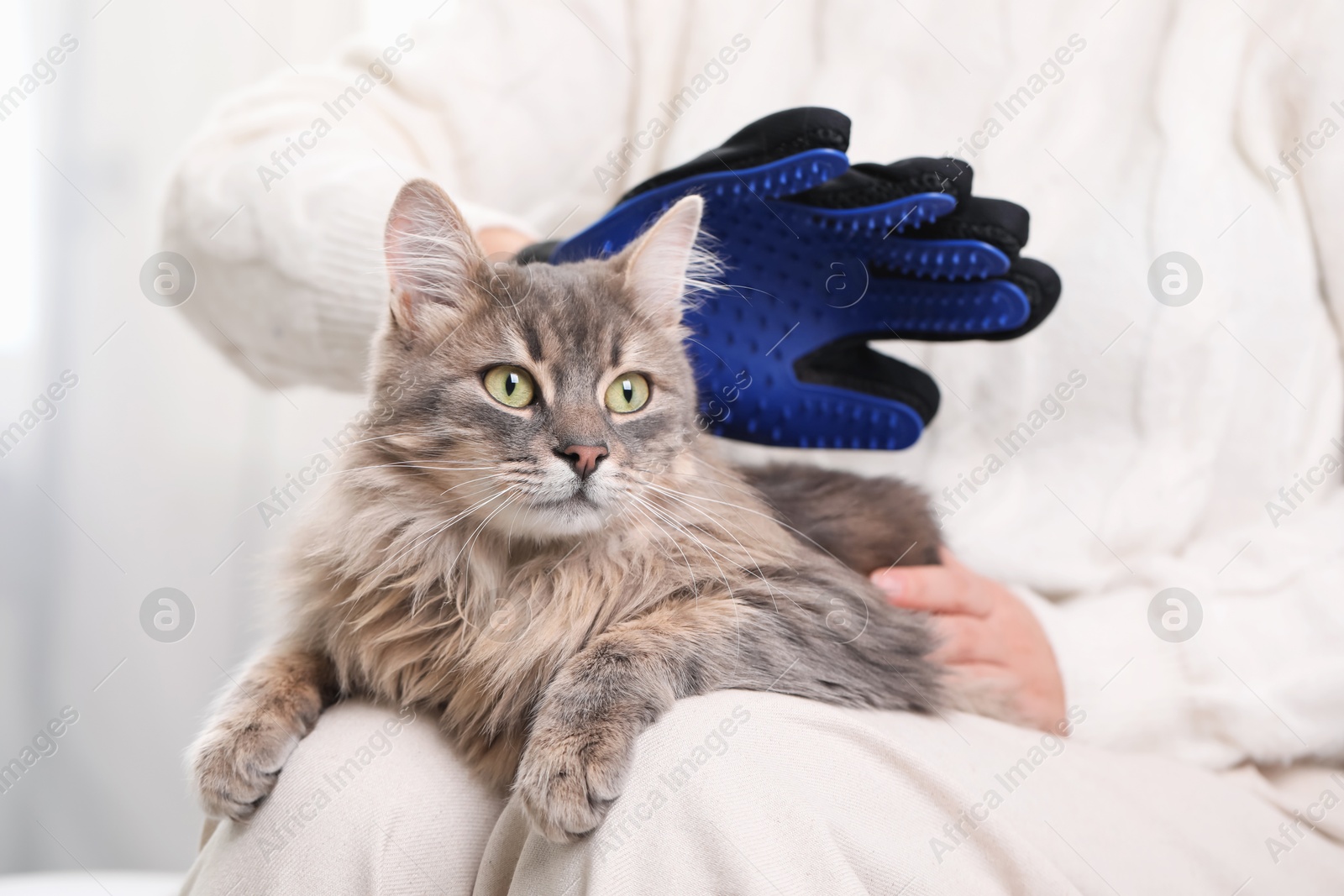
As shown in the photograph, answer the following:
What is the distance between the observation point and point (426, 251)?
1.21 m

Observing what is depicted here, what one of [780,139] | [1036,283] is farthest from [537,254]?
[1036,283]

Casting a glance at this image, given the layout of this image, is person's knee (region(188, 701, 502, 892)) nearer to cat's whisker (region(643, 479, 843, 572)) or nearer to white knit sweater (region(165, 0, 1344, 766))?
cat's whisker (region(643, 479, 843, 572))

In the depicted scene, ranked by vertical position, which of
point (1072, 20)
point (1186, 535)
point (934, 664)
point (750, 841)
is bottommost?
point (750, 841)

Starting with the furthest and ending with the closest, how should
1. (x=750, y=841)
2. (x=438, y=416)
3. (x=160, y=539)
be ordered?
(x=160, y=539) → (x=438, y=416) → (x=750, y=841)

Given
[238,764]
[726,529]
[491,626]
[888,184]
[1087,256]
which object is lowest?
[238,764]

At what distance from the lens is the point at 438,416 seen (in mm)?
1131

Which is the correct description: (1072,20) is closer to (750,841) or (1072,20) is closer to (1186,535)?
(1186,535)

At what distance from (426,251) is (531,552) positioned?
1.44ft

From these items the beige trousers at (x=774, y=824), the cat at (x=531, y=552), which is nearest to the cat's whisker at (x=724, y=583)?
the cat at (x=531, y=552)

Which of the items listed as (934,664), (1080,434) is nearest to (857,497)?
(934,664)

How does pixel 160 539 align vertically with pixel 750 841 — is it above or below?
below

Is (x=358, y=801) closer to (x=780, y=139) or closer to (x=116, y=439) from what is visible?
(x=780, y=139)

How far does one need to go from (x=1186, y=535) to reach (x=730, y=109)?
1.23 meters

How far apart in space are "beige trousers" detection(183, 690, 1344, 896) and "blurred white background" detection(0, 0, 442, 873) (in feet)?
3.77
